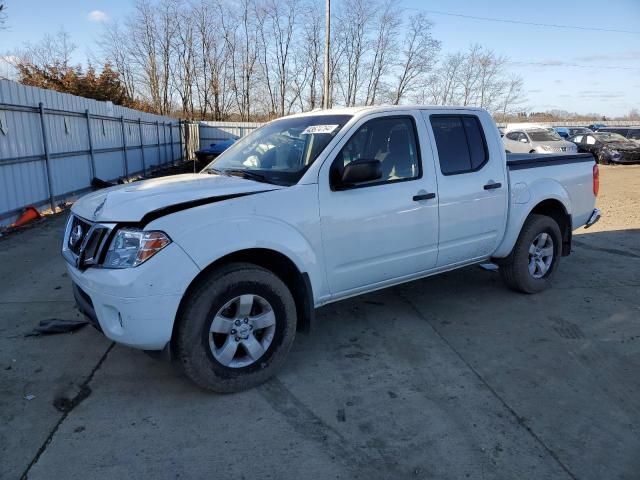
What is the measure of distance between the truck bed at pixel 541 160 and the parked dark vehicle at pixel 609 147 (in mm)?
20343

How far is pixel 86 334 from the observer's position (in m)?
4.23

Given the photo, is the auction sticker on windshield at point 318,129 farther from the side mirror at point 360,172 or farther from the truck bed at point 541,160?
the truck bed at point 541,160

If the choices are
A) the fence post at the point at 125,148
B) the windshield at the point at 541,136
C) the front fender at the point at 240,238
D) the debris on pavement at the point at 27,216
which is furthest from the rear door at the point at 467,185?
the windshield at the point at 541,136

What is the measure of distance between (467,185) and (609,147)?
74.8 feet

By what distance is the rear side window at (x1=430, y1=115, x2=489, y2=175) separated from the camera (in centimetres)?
435

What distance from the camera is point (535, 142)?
20.0 m

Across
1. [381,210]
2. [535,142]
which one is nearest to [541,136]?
[535,142]

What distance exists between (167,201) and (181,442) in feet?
4.71

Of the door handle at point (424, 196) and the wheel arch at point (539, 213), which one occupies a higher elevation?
the door handle at point (424, 196)

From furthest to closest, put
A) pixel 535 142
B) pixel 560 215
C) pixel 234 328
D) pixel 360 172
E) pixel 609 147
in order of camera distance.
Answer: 1. pixel 609 147
2. pixel 535 142
3. pixel 560 215
4. pixel 360 172
5. pixel 234 328

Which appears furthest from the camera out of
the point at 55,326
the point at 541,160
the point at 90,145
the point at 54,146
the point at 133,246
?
the point at 90,145

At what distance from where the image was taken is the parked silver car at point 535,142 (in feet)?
64.7

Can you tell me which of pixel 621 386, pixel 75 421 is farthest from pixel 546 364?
pixel 75 421

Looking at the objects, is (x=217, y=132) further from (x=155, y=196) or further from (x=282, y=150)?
(x=155, y=196)
